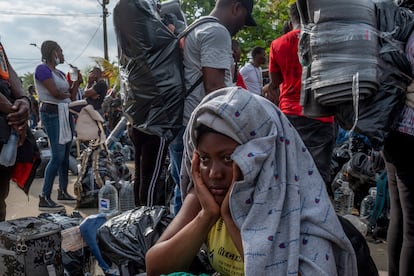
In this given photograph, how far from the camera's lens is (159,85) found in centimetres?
311

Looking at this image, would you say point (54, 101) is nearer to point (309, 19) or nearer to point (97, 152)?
point (97, 152)

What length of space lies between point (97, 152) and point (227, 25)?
2618 mm

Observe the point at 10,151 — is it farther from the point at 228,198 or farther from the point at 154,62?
the point at 228,198

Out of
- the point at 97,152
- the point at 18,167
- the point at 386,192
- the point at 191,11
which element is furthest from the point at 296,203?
the point at 191,11

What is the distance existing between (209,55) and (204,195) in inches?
59.5

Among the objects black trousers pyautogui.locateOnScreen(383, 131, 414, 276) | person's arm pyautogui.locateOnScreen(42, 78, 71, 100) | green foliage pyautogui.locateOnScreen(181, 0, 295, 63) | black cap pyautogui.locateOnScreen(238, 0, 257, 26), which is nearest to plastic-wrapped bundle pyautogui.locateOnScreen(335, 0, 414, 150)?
black trousers pyautogui.locateOnScreen(383, 131, 414, 276)

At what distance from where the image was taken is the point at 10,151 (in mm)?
2553

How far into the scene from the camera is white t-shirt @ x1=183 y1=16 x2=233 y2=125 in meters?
2.99

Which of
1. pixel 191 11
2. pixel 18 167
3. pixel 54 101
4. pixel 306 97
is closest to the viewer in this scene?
pixel 306 97

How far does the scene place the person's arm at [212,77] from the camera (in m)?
3.02

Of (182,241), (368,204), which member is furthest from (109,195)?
(182,241)

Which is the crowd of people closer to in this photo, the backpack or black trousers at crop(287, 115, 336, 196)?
the backpack

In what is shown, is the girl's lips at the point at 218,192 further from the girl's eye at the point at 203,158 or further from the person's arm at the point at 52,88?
the person's arm at the point at 52,88

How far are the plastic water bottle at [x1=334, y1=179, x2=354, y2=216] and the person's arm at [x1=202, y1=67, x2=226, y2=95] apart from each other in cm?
228
